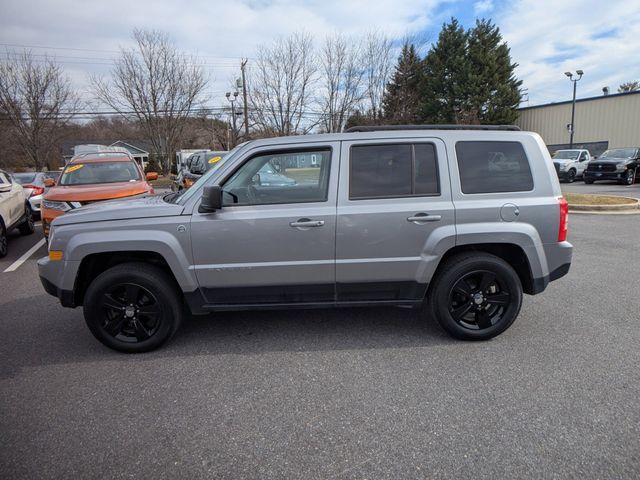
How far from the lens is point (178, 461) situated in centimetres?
221

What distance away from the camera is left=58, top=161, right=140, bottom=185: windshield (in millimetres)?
7910

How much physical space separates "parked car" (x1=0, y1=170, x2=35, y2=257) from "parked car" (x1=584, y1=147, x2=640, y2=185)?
2391 cm

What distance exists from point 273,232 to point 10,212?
25.1 ft

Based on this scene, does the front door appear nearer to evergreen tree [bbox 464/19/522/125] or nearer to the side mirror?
the side mirror

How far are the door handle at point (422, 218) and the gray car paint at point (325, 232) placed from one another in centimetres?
3

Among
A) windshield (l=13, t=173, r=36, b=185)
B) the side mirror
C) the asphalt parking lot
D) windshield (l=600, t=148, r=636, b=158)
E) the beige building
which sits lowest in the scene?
the asphalt parking lot

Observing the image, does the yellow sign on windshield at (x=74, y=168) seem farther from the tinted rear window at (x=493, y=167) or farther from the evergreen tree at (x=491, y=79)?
the evergreen tree at (x=491, y=79)

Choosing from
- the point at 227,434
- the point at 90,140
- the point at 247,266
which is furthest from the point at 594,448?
the point at 90,140

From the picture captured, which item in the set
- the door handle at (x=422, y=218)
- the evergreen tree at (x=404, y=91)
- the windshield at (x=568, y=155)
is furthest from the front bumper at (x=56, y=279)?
the evergreen tree at (x=404, y=91)

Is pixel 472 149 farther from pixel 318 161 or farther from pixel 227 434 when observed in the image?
pixel 227 434

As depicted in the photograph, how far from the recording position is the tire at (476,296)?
3.45 meters

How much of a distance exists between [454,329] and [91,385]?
3.07 m

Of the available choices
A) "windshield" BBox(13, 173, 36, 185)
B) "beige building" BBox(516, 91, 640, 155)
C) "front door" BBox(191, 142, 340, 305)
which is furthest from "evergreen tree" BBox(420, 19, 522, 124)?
"front door" BBox(191, 142, 340, 305)

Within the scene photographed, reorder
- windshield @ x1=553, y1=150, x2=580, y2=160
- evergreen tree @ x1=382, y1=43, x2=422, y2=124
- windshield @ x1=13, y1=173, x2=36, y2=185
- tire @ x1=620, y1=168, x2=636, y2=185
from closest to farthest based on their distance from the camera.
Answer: windshield @ x1=13, y1=173, x2=36, y2=185, tire @ x1=620, y1=168, x2=636, y2=185, windshield @ x1=553, y1=150, x2=580, y2=160, evergreen tree @ x1=382, y1=43, x2=422, y2=124
